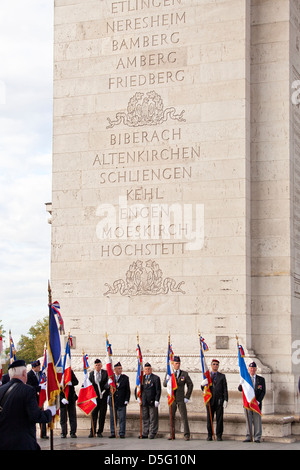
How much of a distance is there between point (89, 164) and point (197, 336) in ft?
16.5

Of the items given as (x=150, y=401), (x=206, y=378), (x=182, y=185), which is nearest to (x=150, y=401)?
(x=150, y=401)

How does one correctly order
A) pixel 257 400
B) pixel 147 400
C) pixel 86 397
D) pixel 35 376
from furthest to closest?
pixel 35 376 → pixel 86 397 → pixel 147 400 → pixel 257 400

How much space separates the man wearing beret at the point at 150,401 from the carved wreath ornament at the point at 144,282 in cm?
211

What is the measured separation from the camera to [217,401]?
1798cm

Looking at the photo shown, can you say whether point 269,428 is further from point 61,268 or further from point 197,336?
point 61,268

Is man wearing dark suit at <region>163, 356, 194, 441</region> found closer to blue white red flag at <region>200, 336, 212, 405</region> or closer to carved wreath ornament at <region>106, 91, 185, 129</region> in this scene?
blue white red flag at <region>200, 336, 212, 405</region>

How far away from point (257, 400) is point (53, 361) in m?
6.69

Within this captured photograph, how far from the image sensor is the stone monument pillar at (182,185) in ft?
64.7

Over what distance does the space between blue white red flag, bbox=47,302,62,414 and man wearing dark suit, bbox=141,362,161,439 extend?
5.83 meters

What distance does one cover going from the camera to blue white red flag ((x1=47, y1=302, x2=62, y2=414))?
12.6 metres

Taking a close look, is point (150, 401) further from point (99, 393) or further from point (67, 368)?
point (67, 368)

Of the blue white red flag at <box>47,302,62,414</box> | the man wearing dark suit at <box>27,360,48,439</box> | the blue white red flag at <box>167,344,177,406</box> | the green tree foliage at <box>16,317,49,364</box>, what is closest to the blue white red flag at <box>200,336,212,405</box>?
the blue white red flag at <box>167,344,177,406</box>

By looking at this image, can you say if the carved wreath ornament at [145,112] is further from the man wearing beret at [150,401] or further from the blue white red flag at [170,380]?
the man wearing beret at [150,401]
